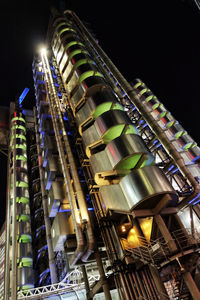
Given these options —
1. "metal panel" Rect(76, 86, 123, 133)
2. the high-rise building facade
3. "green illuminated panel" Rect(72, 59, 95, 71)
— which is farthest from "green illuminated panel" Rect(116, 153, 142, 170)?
Result: "green illuminated panel" Rect(72, 59, 95, 71)

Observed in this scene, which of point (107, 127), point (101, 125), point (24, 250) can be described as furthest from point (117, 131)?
point (24, 250)

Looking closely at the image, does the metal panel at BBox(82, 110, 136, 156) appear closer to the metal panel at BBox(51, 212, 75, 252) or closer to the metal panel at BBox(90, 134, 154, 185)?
the metal panel at BBox(90, 134, 154, 185)

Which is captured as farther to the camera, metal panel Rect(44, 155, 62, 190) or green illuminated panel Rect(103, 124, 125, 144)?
metal panel Rect(44, 155, 62, 190)

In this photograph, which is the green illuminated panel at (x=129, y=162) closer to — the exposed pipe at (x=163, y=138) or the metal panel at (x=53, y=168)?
the exposed pipe at (x=163, y=138)

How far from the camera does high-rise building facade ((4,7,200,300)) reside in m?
17.2

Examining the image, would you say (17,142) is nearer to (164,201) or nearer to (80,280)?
(80,280)

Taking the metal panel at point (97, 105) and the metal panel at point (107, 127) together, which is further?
the metal panel at point (97, 105)

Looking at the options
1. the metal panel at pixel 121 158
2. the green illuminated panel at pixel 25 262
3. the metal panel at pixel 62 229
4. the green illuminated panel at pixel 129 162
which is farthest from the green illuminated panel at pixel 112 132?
the green illuminated panel at pixel 25 262

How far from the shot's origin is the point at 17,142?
154 feet

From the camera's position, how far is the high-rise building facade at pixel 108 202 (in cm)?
1719

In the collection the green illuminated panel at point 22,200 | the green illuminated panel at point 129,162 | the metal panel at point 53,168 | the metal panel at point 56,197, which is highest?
the green illuminated panel at point 22,200

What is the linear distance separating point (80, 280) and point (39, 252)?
573 inches

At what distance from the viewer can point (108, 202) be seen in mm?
19312

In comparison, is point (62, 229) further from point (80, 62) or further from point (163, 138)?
point (80, 62)
